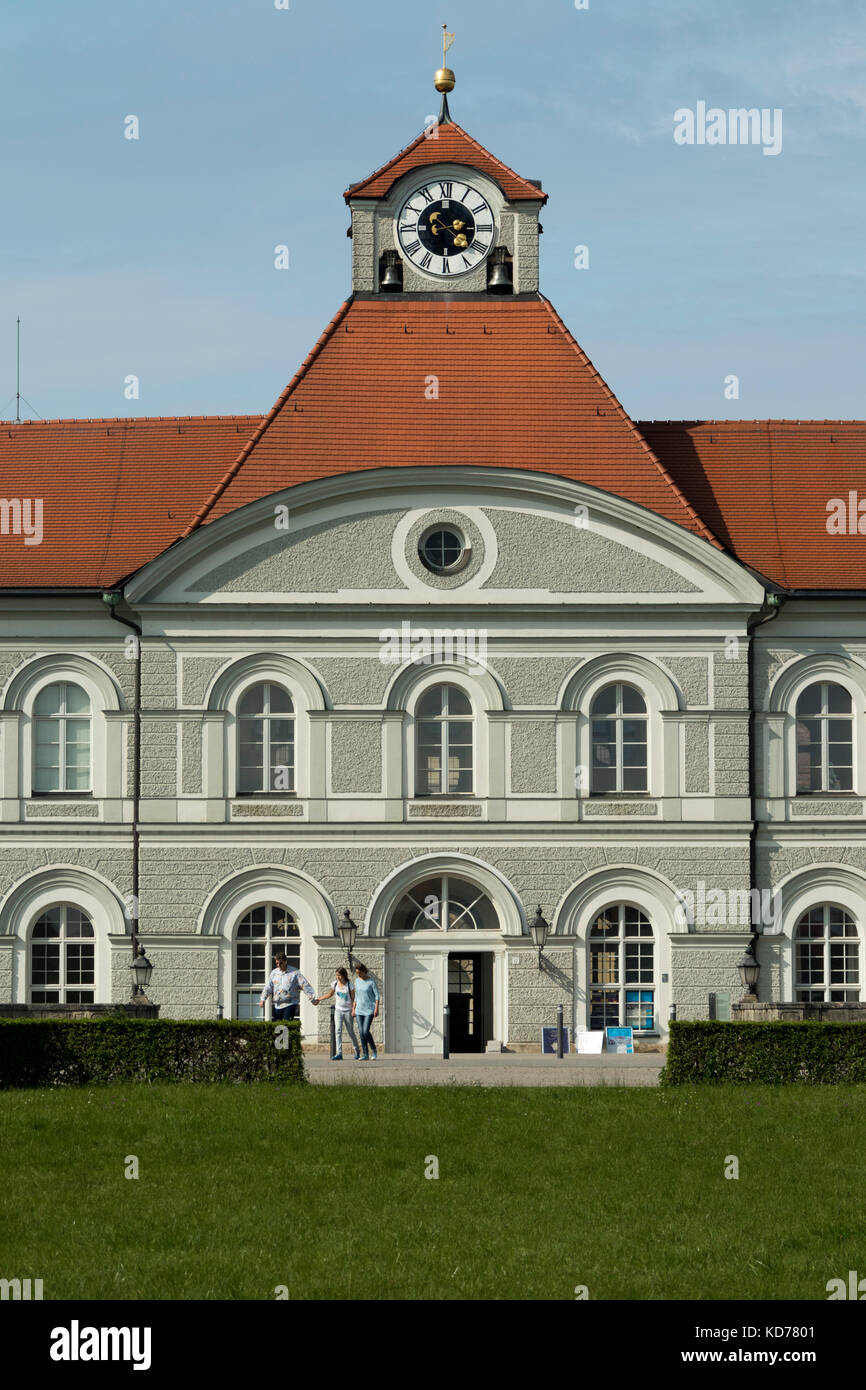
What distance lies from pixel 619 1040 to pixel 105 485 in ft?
45.7

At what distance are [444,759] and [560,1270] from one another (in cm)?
1955

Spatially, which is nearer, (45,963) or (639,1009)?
(639,1009)

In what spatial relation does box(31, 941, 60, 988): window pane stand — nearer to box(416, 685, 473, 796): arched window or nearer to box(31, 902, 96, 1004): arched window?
box(31, 902, 96, 1004): arched window

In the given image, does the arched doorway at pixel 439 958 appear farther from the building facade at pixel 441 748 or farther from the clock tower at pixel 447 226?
the clock tower at pixel 447 226

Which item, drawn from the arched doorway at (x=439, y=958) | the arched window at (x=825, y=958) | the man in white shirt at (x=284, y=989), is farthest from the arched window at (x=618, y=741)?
the man in white shirt at (x=284, y=989)

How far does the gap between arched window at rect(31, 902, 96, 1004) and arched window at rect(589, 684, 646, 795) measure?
30.0 feet

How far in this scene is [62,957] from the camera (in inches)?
1350

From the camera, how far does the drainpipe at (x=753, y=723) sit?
112 ft

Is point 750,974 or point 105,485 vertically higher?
point 105,485

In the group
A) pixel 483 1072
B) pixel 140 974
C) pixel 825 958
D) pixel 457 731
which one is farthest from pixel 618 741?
pixel 140 974

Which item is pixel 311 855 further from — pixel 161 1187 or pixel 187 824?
pixel 161 1187

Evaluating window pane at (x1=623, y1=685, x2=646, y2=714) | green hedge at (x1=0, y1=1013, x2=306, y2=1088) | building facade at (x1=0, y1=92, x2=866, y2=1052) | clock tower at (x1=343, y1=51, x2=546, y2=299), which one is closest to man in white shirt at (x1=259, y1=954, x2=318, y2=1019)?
building facade at (x1=0, y1=92, x2=866, y2=1052)

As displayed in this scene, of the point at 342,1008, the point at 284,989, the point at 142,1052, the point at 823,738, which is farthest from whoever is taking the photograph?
the point at 823,738

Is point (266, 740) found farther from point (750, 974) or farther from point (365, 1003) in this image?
point (750, 974)
